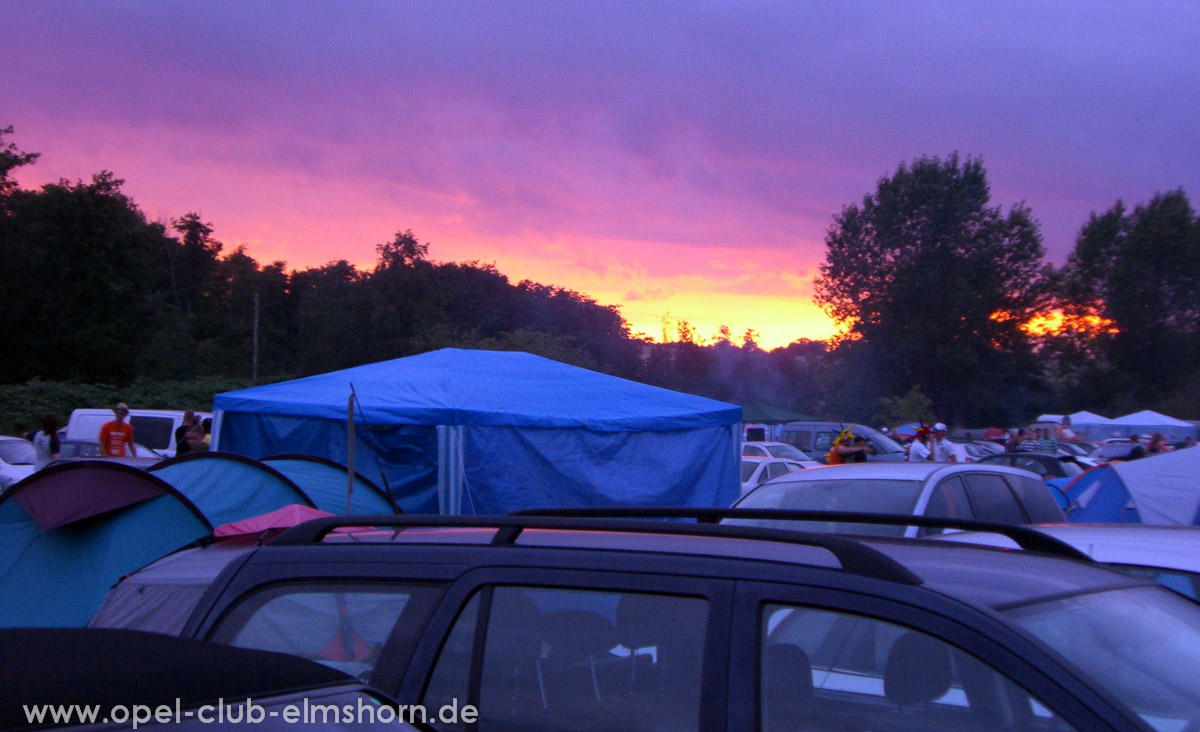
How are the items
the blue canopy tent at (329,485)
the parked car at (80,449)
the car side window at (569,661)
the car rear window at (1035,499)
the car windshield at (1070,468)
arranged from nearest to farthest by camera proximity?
1. the car side window at (569,661)
2. the car rear window at (1035,499)
3. the blue canopy tent at (329,485)
4. the parked car at (80,449)
5. the car windshield at (1070,468)

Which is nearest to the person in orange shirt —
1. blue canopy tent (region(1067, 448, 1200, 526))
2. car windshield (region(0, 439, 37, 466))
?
car windshield (region(0, 439, 37, 466))

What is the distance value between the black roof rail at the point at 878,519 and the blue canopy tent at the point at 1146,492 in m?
8.12

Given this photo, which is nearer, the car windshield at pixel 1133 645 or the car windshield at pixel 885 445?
the car windshield at pixel 1133 645

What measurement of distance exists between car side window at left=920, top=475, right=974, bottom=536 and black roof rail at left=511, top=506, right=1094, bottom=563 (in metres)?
3.71

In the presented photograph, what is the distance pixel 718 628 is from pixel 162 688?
109 centimetres

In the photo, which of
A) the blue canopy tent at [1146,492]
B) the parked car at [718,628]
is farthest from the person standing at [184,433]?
the blue canopy tent at [1146,492]

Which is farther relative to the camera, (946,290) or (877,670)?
(946,290)

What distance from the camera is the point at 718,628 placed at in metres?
2.04

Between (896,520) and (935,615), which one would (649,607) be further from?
(896,520)

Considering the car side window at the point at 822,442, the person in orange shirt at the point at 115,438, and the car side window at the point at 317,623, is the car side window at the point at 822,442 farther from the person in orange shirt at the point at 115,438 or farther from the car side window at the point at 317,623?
the car side window at the point at 317,623

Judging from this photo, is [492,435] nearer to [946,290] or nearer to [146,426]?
[146,426]

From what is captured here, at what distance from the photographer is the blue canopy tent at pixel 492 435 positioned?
10508 millimetres

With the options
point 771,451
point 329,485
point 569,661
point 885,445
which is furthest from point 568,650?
point 885,445

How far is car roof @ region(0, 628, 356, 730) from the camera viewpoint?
4.84 ft
